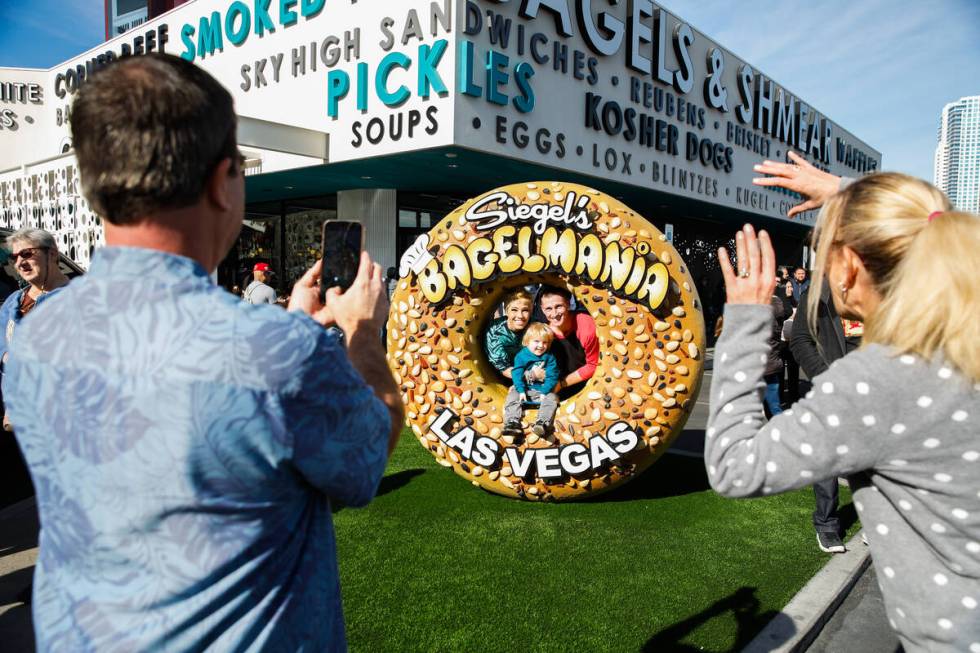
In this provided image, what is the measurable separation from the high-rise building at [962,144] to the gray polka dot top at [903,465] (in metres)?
130

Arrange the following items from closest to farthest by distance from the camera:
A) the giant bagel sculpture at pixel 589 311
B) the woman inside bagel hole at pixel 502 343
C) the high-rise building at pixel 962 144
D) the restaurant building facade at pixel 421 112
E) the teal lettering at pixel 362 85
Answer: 1. the giant bagel sculpture at pixel 589 311
2. the woman inside bagel hole at pixel 502 343
3. the restaurant building facade at pixel 421 112
4. the teal lettering at pixel 362 85
5. the high-rise building at pixel 962 144

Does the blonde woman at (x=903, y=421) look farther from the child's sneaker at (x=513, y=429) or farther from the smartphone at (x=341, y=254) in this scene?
the child's sneaker at (x=513, y=429)

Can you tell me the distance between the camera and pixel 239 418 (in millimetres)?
951

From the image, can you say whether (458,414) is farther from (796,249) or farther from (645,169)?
A: (796,249)

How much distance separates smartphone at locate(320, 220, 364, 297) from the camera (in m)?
1.46

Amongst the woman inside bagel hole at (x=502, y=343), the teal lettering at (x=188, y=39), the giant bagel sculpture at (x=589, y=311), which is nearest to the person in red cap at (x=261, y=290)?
the woman inside bagel hole at (x=502, y=343)

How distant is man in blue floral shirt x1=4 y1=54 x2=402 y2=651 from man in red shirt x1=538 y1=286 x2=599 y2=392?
150 inches

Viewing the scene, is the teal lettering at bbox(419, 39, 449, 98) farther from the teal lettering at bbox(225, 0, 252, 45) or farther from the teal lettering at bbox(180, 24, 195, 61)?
the teal lettering at bbox(180, 24, 195, 61)

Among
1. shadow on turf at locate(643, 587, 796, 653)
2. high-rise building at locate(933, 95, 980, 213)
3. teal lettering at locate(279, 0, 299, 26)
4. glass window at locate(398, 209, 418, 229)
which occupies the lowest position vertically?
shadow on turf at locate(643, 587, 796, 653)

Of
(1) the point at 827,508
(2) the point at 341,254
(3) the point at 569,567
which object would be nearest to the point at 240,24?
(3) the point at 569,567

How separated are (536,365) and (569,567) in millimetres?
1417

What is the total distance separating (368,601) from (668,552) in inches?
69.2

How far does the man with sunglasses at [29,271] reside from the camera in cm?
354

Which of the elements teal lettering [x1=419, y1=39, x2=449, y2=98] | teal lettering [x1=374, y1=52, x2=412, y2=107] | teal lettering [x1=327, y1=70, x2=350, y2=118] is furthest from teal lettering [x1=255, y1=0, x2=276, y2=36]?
teal lettering [x1=419, y1=39, x2=449, y2=98]
